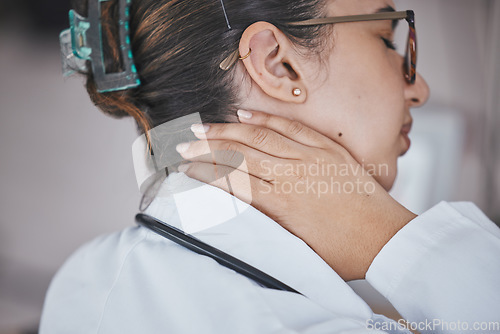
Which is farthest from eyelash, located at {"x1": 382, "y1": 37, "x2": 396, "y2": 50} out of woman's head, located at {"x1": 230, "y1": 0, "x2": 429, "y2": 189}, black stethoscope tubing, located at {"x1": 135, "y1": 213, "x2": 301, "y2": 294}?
black stethoscope tubing, located at {"x1": 135, "y1": 213, "x2": 301, "y2": 294}

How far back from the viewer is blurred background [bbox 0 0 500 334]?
151cm

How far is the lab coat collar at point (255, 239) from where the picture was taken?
583 millimetres

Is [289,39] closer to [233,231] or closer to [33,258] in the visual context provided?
[233,231]

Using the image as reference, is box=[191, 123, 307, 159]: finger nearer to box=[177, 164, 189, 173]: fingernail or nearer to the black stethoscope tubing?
box=[177, 164, 189, 173]: fingernail

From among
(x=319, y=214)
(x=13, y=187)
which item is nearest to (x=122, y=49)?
(x=319, y=214)

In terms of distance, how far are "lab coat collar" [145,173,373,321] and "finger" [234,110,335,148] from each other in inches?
5.4

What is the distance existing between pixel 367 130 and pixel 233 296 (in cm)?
40

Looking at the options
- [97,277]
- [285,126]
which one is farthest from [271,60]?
[97,277]

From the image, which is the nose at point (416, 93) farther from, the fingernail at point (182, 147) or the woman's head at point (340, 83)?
the fingernail at point (182, 147)

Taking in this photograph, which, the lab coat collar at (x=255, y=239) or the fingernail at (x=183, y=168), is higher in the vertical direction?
the fingernail at (x=183, y=168)

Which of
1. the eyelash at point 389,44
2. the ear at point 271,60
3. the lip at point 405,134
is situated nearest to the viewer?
the ear at point 271,60

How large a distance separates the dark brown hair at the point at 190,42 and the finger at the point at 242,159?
6 centimetres

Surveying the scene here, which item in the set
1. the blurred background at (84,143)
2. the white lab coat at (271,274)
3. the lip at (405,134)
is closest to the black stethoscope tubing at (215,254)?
Answer: the white lab coat at (271,274)

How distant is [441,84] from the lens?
1551 mm
